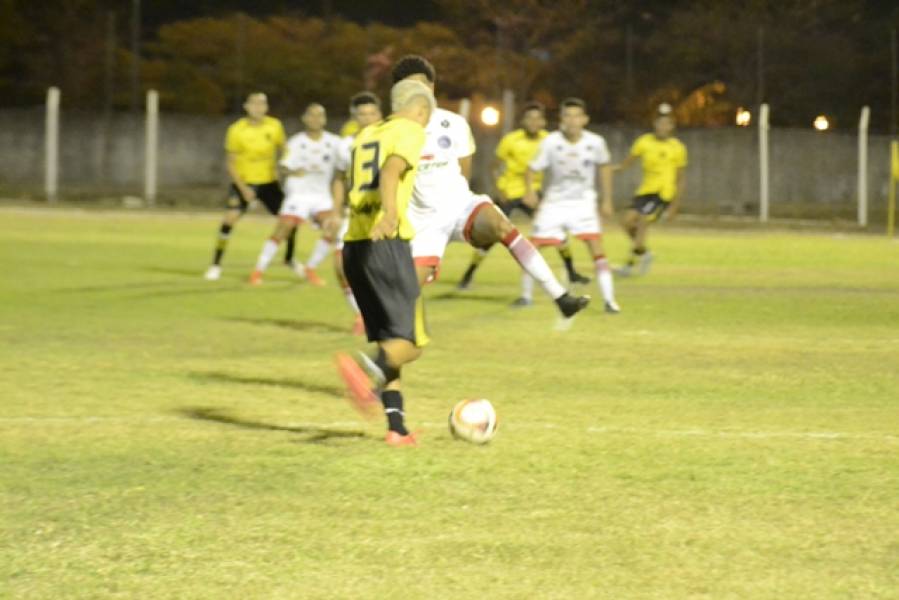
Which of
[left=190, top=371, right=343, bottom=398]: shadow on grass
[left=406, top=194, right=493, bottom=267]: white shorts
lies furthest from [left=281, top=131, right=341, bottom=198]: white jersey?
[left=406, top=194, right=493, bottom=267]: white shorts

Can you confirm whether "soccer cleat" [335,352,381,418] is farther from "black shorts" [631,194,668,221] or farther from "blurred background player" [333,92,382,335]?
"black shorts" [631,194,668,221]

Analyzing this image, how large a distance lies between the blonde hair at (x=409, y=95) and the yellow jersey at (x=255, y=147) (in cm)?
1301

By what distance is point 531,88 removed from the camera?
53875mm

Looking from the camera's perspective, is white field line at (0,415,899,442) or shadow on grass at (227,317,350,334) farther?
shadow on grass at (227,317,350,334)

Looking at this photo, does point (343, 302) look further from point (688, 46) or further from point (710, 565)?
point (688, 46)

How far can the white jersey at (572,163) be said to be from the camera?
18828 millimetres

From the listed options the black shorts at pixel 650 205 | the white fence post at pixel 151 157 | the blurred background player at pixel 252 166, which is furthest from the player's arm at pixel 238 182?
the white fence post at pixel 151 157

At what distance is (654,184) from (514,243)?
13.7 m

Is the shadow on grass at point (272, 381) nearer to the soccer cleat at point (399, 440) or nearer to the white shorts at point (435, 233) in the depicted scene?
the white shorts at point (435, 233)

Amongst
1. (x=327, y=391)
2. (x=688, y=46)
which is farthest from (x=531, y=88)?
(x=327, y=391)

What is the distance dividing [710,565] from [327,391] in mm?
5556

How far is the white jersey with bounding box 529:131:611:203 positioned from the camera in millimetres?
18828

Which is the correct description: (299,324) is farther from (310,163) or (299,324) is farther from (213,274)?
(213,274)

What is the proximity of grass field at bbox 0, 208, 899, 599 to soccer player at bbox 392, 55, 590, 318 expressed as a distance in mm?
839
